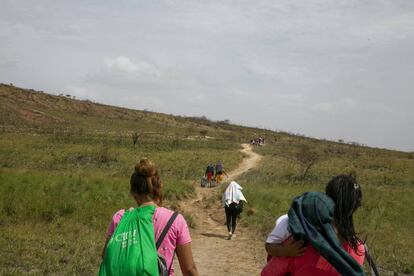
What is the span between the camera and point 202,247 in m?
11.0

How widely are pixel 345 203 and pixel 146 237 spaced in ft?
4.00

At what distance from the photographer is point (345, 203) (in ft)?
9.12

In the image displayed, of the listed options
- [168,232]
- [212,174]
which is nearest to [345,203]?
[168,232]

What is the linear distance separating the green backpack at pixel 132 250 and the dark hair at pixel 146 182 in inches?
9.7

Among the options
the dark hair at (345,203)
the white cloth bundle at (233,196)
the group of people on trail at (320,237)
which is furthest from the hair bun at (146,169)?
the white cloth bundle at (233,196)

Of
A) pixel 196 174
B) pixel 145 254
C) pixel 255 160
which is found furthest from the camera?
pixel 255 160

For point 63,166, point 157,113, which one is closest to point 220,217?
point 63,166

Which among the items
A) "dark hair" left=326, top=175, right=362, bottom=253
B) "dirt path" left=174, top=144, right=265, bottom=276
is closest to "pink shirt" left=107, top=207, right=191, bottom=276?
"dark hair" left=326, top=175, right=362, bottom=253

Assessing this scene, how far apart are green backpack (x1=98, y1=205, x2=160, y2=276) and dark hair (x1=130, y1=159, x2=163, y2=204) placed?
0.25 metres

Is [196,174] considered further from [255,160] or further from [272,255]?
[272,255]

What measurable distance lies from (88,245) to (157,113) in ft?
325

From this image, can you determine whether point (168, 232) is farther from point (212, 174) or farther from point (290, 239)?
point (212, 174)

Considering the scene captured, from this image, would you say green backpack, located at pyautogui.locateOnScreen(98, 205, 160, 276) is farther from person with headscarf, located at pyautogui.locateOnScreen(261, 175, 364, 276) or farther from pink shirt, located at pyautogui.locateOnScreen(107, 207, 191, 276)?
person with headscarf, located at pyautogui.locateOnScreen(261, 175, 364, 276)

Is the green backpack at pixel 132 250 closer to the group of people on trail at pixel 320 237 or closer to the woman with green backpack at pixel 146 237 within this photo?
the woman with green backpack at pixel 146 237
